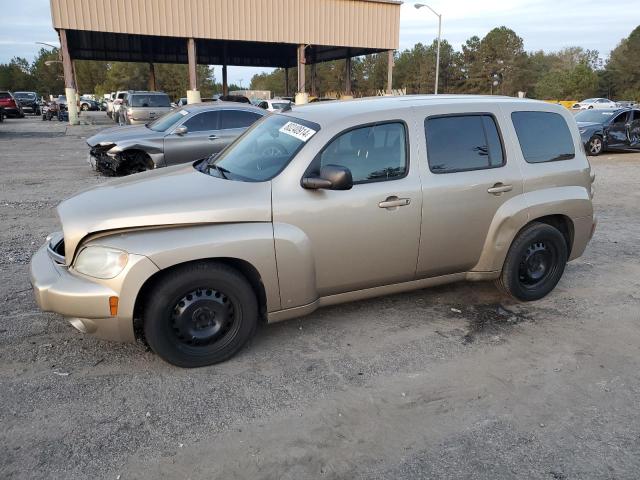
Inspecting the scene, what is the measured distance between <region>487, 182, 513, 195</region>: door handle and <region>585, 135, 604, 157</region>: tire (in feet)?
47.7

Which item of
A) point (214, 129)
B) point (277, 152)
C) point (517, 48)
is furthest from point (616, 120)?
point (517, 48)

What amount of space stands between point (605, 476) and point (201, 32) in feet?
88.3

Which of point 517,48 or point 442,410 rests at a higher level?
point 517,48

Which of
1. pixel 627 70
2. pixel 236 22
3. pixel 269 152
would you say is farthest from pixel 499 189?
pixel 627 70

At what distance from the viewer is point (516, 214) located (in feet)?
14.2

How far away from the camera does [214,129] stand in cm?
1052

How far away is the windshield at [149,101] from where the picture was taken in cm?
2112

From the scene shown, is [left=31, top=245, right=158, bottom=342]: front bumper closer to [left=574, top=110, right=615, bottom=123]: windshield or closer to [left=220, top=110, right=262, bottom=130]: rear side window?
[left=220, top=110, right=262, bottom=130]: rear side window

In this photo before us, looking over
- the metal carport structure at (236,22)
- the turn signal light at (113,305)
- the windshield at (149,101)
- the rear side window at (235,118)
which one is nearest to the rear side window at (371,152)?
the turn signal light at (113,305)

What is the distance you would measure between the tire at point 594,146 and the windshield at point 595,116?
2.06 ft

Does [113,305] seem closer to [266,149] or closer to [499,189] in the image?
[266,149]

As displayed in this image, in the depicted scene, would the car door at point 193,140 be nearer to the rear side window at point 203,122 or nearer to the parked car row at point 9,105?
the rear side window at point 203,122

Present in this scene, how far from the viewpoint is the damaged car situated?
33.1ft

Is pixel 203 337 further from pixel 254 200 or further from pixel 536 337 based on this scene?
pixel 536 337
